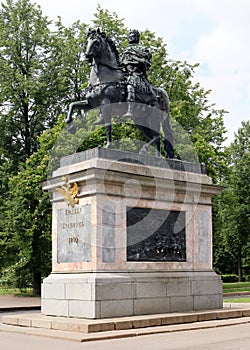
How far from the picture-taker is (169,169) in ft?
57.6

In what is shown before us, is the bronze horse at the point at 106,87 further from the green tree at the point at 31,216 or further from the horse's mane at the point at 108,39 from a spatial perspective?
the green tree at the point at 31,216

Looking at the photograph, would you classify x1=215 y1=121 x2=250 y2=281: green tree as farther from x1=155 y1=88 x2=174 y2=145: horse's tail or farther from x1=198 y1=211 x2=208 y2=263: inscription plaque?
x1=198 y1=211 x2=208 y2=263: inscription plaque

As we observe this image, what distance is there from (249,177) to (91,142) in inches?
1017

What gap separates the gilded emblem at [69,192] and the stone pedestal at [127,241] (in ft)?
0.28

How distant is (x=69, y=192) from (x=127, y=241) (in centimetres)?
197

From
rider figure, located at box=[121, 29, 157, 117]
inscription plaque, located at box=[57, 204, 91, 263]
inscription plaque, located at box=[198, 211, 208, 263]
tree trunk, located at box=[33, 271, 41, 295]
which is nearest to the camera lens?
inscription plaque, located at box=[57, 204, 91, 263]

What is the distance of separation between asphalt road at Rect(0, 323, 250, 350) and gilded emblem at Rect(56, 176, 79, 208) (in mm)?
3746

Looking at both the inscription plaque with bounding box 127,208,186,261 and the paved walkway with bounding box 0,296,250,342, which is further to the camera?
the inscription plaque with bounding box 127,208,186,261

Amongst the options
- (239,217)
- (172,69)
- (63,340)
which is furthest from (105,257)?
(239,217)

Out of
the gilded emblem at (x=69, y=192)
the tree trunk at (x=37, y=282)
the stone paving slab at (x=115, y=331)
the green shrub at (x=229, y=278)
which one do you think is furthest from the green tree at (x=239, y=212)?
the stone paving slab at (x=115, y=331)

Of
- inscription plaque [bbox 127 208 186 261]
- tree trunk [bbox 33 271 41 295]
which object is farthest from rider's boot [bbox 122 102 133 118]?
tree trunk [bbox 33 271 41 295]

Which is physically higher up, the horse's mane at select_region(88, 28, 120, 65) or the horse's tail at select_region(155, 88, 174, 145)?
the horse's mane at select_region(88, 28, 120, 65)

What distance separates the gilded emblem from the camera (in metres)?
16.0

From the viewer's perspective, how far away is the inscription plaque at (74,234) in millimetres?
15547
